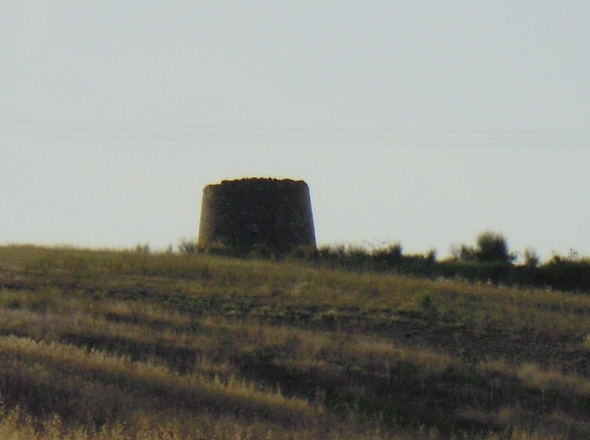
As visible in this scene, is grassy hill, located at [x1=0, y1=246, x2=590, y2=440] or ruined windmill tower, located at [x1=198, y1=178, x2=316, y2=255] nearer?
grassy hill, located at [x1=0, y1=246, x2=590, y2=440]

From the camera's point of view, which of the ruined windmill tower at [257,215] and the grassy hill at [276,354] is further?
the ruined windmill tower at [257,215]

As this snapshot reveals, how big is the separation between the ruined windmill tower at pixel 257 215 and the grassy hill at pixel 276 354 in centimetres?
651

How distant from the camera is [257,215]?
37.8 m

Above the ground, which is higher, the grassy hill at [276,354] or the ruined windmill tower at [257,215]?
the ruined windmill tower at [257,215]

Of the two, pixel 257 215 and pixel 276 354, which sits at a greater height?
pixel 257 215

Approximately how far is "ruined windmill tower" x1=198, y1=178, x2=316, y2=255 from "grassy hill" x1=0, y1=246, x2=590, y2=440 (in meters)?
6.51

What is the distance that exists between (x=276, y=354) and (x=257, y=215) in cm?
1769

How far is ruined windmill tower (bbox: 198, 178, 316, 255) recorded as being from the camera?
3775cm

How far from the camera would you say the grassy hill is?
50.9 feet

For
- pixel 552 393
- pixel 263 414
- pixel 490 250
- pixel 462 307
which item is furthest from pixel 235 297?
pixel 490 250

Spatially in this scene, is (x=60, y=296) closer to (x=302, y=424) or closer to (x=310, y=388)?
(x=310, y=388)

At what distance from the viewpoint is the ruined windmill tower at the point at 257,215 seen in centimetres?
3775

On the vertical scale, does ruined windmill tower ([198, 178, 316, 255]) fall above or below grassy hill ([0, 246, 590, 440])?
above

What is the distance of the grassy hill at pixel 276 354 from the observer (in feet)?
50.9
